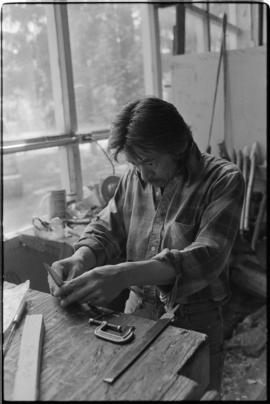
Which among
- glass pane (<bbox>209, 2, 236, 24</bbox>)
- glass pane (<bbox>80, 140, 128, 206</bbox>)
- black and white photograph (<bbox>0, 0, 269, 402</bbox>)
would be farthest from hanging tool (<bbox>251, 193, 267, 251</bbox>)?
glass pane (<bbox>209, 2, 236, 24</bbox>)

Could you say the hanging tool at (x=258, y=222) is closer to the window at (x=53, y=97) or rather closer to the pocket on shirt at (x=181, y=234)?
the window at (x=53, y=97)

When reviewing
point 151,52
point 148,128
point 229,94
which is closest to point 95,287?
point 148,128

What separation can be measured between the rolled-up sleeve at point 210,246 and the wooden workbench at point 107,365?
191 mm

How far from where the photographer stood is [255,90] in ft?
8.79

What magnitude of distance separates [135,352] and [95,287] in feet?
0.74

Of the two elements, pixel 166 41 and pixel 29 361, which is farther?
pixel 166 41

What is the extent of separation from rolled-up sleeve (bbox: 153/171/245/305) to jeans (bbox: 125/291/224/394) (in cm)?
9

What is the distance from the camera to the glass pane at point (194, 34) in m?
3.54

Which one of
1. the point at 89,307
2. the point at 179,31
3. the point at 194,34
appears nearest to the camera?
the point at 89,307

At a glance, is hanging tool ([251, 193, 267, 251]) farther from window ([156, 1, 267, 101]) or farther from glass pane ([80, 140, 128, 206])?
window ([156, 1, 267, 101])

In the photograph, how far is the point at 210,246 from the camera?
1.14 metres

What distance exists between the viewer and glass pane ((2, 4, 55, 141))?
7.10 feet

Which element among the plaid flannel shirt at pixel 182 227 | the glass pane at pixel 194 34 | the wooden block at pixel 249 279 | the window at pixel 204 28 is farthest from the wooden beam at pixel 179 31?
the plaid flannel shirt at pixel 182 227

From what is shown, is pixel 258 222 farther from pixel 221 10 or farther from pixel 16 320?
pixel 221 10
